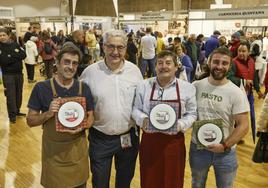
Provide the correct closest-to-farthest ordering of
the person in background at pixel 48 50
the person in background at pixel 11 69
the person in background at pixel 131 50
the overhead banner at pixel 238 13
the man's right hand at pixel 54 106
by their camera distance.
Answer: the man's right hand at pixel 54 106, the person in background at pixel 11 69, the overhead banner at pixel 238 13, the person in background at pixel 48 50, the person in background at pixel 131 50

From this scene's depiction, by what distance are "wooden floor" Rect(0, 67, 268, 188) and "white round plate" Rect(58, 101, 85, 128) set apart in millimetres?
1480

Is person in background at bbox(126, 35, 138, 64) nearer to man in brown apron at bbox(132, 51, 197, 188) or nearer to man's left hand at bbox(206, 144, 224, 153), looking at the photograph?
man in brown apron at bbox(132, 51, 197, 188)

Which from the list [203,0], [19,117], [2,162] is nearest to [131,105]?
[2,162]

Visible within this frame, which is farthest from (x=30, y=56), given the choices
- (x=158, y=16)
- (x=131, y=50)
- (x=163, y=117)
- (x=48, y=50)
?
(x=163, y=117)

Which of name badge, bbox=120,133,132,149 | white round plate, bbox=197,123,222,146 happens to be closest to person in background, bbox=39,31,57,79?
name badge, bbox=120,133,132,149

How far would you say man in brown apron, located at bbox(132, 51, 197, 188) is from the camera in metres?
1.88

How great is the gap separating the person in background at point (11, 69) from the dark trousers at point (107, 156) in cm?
319

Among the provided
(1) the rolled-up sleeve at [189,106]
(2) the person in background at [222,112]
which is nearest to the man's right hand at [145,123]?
(1) the rolled-up sleeve at [189,106]

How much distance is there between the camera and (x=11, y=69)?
4.94m

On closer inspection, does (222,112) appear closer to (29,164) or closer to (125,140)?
(125,140)

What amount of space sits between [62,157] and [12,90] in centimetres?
362

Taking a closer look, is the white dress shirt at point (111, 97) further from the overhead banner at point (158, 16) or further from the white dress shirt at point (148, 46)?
the white dress shirt at point (148, 46)

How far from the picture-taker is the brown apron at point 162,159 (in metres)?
1.96

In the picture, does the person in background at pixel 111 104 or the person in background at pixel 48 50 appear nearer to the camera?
the person in background at pixel 111 104
